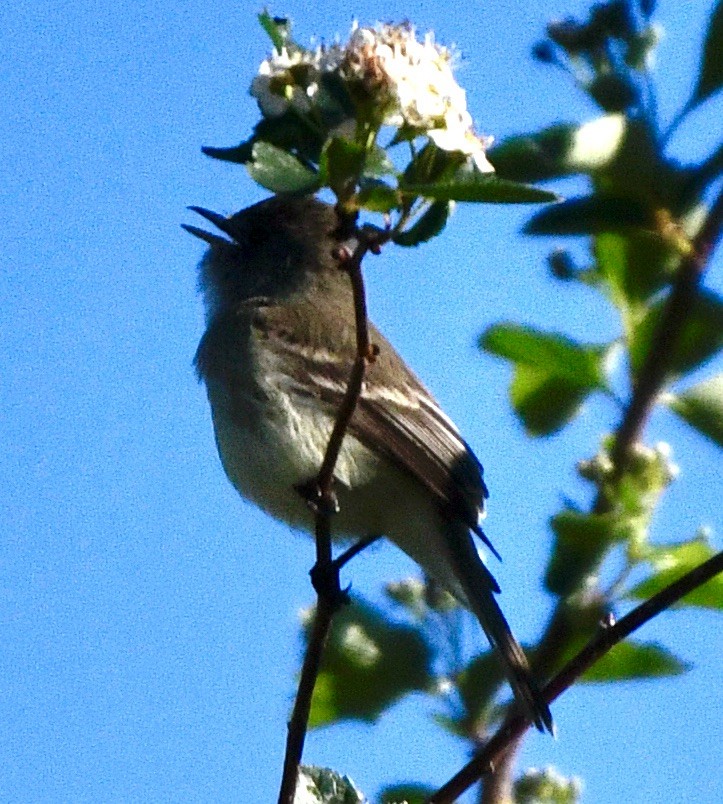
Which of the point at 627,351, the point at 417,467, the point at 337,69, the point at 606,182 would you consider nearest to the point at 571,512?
the point at 627,351

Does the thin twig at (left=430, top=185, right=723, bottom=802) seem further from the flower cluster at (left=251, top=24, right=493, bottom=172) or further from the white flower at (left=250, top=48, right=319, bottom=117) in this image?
the white flower at (left=250, top=48, right=319, bottom=117)

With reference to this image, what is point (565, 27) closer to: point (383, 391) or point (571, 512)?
point (571, 512)

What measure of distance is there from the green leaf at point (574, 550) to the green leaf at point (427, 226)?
0.40 meters

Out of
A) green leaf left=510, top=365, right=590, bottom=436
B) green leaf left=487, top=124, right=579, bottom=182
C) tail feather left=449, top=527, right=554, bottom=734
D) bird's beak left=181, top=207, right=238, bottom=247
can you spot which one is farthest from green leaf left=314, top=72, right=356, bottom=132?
bird's beak left=181, top=207, right=238, bottom=247

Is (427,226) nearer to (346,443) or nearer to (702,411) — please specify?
(702,411)

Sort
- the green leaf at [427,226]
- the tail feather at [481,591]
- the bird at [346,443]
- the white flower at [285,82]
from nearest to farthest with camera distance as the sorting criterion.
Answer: the green leaf at [427,226]
the white flower at [285,82]
the tail feather at [481,591]
the bird at [346,443]

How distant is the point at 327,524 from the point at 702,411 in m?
0.64

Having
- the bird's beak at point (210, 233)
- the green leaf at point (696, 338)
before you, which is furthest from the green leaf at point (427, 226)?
the bird's beak at point (210, 233)

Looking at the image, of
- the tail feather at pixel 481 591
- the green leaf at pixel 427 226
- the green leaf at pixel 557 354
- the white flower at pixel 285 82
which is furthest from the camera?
the tail feather at pixel 481 591

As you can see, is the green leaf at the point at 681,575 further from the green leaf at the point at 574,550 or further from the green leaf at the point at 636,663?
Answer: the green leaf at the point at 574,550

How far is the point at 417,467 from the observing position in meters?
3.37

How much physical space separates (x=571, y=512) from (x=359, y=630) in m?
0.40

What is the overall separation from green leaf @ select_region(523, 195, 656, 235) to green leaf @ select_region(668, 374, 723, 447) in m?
0.25

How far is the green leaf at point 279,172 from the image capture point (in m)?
1.45
